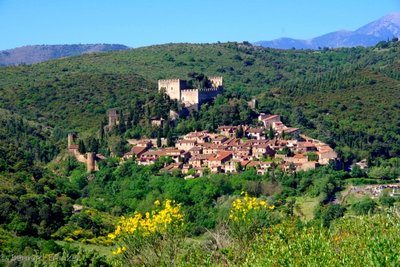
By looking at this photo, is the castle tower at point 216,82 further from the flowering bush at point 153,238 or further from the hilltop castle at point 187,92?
the flowering bush at point 153,238

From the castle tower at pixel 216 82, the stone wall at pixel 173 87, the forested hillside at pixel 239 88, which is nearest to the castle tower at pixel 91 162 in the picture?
the stone wall at pixel 173 87

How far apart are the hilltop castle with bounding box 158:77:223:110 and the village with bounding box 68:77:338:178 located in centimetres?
284

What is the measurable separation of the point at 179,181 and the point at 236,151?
4427 millimetres

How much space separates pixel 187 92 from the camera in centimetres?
4572

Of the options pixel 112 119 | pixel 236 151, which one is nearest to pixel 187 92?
pixel 112 119

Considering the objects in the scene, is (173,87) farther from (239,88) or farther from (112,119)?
(239,88)

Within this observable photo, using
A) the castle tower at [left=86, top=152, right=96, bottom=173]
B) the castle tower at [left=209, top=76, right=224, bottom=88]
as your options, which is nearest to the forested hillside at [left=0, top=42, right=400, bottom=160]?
the castle tower at [left=209, top=76, right=224, bottom=88]

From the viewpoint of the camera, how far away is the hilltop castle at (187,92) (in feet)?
150

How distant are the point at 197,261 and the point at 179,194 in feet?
69.9

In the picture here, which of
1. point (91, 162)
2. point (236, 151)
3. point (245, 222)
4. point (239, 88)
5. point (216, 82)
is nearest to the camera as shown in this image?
point (245, 222)

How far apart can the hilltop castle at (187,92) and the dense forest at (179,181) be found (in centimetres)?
98

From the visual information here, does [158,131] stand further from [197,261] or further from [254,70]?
[254,70]

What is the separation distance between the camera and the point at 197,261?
13648mm

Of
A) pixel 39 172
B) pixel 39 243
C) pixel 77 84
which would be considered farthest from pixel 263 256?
pixel 77 84
